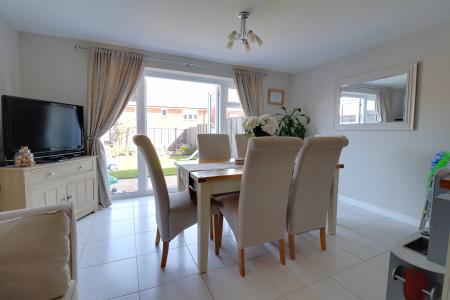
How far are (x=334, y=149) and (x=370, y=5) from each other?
148cm

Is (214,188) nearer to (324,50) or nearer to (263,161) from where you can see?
(263,161)

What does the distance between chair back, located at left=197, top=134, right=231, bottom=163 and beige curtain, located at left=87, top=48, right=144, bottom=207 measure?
4.39 ft

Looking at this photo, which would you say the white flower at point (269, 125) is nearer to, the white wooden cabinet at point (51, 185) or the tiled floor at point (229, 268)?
the tiled floor at point (229, 268)

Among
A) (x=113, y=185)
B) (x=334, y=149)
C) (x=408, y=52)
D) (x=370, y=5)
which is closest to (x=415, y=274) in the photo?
(x=334, y=149)

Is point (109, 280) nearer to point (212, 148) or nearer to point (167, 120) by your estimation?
point (212, 148)

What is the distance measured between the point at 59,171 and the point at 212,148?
1.71 meters

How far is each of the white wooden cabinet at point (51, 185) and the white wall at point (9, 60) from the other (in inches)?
40.5

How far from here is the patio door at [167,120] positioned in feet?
10.9

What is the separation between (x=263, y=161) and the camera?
1.43 metres

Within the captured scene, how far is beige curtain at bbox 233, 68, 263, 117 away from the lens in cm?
378

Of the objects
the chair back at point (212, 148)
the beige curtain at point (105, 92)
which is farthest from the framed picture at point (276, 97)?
the beige curtain at point (105, 92)

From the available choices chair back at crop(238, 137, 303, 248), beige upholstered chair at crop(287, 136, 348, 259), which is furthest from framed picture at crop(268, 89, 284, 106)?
chair back at crop(238, 137, 303, 248)

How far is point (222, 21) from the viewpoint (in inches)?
89.7

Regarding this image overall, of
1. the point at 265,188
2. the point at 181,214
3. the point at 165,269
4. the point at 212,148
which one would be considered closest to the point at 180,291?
the point at 165,269
